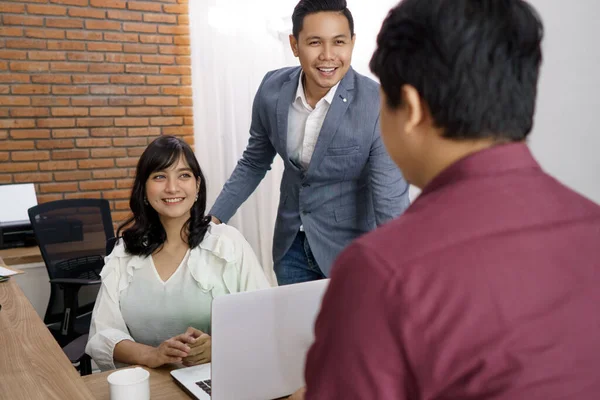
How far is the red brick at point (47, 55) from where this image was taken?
407 cm

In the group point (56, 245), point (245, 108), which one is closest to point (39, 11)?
point (245, 108)

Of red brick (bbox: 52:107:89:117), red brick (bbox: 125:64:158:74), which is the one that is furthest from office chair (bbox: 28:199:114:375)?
red brick (bbox: 125:64:158:74)

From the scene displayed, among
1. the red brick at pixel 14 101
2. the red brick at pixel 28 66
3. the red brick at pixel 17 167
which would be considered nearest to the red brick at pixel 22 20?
the red brick at pixel 28 66

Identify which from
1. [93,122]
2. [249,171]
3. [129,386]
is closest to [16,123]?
[93,122]

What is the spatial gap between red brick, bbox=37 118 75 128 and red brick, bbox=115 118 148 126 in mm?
303

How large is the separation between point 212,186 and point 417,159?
146 inches

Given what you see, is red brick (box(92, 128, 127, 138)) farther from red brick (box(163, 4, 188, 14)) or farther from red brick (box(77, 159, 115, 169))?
red brick (box(163, 4, 188, 14))

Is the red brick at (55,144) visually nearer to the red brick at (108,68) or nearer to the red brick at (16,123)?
the red brick at (16,123)

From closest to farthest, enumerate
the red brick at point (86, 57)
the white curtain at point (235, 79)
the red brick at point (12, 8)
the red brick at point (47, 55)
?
A: the white curtain at point (235, 79), the red brick at point (12, 8), the red brick at point (47, 55), the red brick at point (86, 57)

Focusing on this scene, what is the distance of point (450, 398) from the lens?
54 centimetres

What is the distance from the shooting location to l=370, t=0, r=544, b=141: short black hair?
0.59 meters

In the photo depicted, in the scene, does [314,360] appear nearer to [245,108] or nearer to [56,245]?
[56,245]

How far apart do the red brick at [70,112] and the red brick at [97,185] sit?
1.54 feet

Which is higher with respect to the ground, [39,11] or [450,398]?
[39,11]
